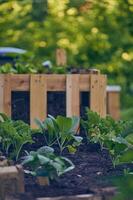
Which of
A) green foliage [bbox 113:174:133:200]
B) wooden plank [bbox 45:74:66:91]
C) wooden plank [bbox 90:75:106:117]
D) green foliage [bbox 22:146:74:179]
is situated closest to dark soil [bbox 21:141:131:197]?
green foliage [bbox 22:146:74:179]

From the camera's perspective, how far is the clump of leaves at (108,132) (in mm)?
4289

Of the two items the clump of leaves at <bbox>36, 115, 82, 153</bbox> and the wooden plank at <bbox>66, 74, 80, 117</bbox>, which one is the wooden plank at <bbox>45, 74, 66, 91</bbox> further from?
the clump of leaves at <bbox>36, 115, 82, 153</bbox>

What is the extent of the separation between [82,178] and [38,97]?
2771 mm

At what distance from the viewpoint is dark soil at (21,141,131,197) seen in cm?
364

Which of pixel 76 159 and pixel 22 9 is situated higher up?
pixel 22 9

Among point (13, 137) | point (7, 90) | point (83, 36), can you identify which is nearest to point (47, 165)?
point (13, 137)

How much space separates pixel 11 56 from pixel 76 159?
4735 mm

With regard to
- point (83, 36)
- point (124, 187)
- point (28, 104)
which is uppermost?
point (83, 36)

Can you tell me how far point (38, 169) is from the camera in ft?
12.5

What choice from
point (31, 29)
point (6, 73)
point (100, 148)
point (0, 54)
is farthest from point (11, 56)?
point (31, 29)

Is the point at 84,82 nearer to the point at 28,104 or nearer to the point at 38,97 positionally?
the point at 38,97

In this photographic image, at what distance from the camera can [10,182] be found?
358 centimetres

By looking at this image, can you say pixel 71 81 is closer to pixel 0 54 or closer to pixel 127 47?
pixel 0 54

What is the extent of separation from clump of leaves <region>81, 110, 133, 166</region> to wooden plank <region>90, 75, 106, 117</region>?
168 cm
